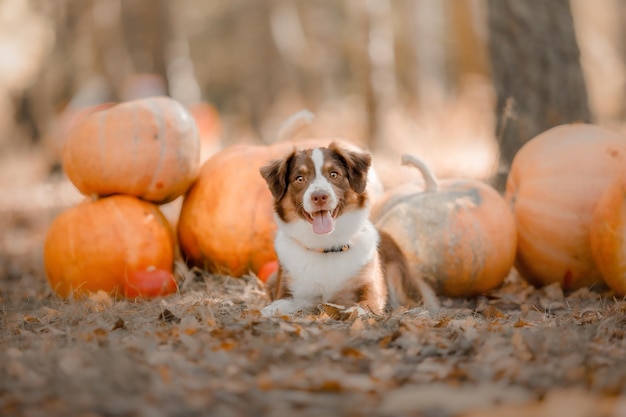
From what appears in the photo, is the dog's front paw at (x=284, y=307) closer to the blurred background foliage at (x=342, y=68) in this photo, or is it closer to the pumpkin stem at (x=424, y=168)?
the pumpkin stem at (x=424, y=168)

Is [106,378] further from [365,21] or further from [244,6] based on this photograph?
[244,6]

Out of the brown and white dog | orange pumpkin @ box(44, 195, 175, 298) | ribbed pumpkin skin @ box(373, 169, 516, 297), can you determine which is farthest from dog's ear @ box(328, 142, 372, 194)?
orange pumpkin @ box(44, 195, 175, 298)

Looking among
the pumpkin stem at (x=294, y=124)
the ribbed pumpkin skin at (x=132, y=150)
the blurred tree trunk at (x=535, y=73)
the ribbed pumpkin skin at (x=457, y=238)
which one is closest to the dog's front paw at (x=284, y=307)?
the ribbed pumpkin skin at (x=457, y=238)

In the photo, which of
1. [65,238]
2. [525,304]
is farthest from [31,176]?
[525,304]

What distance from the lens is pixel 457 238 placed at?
5.58 metres

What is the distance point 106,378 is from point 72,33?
17.8 meters

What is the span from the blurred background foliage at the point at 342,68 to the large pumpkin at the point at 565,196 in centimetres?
124

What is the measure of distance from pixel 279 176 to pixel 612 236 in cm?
234

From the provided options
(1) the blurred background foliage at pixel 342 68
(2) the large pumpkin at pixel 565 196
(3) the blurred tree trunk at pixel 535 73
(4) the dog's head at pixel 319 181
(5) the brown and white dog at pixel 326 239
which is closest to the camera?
(4) the dog's head at pixel 319 181

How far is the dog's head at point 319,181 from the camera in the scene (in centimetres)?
463

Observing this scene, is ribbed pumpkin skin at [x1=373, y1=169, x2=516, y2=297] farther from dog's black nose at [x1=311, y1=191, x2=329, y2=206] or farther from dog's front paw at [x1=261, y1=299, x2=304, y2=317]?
dog's black nose at [x1=311, y1=191, x2=329, y2=206]

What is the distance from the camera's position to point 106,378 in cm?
296

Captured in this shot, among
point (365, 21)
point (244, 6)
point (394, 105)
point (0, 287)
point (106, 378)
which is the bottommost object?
point (0, 287)

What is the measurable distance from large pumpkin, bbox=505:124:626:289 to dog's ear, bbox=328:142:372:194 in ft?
5.36
